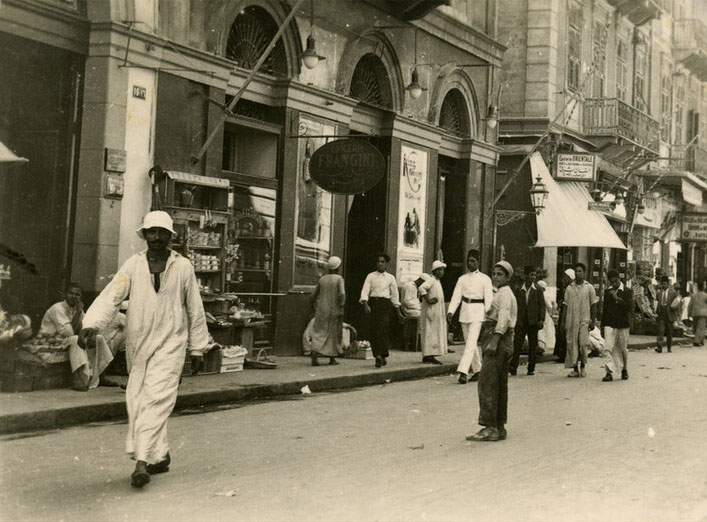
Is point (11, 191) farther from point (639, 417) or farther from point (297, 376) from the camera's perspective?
point (639, 417)

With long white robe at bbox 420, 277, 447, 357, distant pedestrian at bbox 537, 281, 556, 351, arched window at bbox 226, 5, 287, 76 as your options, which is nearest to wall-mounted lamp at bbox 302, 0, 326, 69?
arched window at bbox 226, 5, 287, 76

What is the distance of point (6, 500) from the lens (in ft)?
21.4

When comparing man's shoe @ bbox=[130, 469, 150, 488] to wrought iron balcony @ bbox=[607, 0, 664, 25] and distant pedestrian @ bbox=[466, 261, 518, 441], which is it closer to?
distant pedestrian @ bbox=[466, 261, 518, 441]

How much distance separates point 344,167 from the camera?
16.3 m

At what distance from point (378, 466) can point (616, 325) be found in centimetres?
925

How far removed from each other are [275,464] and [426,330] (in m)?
9.54

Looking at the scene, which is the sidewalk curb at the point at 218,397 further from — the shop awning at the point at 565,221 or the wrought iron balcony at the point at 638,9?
the wrought iron balcony at the point at 638,9

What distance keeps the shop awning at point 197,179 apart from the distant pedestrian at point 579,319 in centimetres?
590

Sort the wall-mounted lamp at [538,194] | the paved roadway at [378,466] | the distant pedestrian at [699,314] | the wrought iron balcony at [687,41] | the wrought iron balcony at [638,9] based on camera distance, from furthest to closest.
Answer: the wrought iron balcony at [687,41]
the wrought iron balcony at [638,9]
the distant pedestrian at [699,314]
the wall-mounted lamp at [538,194]
the paved roadway at [378,466]

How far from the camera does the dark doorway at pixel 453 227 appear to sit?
23859mm

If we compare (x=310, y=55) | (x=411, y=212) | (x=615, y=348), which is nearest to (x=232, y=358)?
(x=310, y=55)

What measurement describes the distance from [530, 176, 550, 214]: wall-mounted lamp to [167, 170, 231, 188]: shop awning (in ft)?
37.4

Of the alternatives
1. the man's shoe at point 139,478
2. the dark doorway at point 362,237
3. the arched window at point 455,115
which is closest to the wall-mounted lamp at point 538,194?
the arched window at point 455,115

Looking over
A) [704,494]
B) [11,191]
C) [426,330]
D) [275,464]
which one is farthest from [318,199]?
[704,494]
